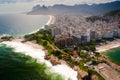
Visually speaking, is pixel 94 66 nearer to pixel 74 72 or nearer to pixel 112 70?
pixel 112 70

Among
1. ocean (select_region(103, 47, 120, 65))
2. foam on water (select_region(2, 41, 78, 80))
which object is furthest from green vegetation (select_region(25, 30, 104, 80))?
ocean (select_region(103, 47, 120, 65))

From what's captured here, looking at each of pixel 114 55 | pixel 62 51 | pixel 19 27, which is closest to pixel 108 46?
pixel 114 55

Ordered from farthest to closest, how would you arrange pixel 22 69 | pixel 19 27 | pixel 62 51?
pixel 19 27, pixel 62 51, pixel 22 69

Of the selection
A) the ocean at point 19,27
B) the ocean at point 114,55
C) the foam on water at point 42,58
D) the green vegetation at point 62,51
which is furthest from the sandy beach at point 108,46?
the ocean at point 19,27

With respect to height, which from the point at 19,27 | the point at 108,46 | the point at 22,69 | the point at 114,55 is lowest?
the point at 114,55

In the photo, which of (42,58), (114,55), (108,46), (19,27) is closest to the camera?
(42,58)

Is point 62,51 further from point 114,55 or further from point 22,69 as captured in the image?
point 114,55

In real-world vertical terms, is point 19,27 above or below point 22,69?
below

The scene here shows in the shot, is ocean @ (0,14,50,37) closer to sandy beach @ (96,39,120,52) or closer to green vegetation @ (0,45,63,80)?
sandy beach @ (96,39,120,52)
